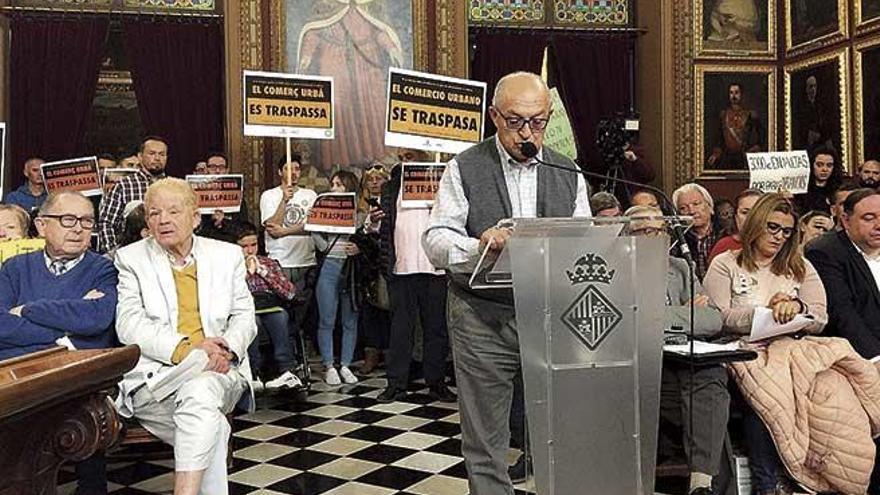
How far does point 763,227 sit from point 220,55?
6367 millimetres

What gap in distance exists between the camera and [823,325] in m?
3.88

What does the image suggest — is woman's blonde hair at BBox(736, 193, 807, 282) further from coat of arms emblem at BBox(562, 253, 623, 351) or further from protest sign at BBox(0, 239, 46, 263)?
protest sign at BBox(0, 239, 46, 263)

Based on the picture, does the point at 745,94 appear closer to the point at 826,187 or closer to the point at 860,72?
the point at 860,72

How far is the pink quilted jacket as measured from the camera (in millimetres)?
3621

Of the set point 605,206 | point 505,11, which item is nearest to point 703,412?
point 605,206

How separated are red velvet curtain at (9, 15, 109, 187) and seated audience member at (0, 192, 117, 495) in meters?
5.11

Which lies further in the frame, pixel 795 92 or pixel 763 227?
pixel 795 92

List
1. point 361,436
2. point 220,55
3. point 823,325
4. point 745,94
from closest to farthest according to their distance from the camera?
point 823,325
point 361,436
point 220,55
point 745,94

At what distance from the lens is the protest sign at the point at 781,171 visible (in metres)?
6.51

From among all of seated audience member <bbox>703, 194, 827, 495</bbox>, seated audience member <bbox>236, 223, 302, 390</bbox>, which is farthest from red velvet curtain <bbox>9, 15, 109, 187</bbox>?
seated audience member <bbox>703, 194, 827, 495</bbox>

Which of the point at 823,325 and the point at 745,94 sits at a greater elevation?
the point at 745,94

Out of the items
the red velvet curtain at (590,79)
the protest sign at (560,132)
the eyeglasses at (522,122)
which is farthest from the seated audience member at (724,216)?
the eyeglasses at (522,122)

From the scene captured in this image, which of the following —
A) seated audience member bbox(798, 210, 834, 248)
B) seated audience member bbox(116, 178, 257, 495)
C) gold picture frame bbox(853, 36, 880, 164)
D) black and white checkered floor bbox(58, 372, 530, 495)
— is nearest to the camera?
seated audience member bbox(116, 178, 257, 495)

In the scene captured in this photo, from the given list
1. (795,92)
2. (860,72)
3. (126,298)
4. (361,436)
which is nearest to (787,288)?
(361,436)
